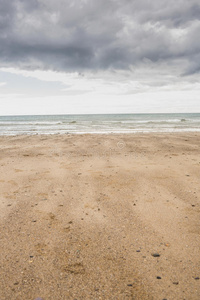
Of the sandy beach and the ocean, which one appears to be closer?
the sandy beach

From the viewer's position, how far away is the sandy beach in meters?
1.95

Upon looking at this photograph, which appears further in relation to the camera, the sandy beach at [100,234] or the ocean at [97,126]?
the ocean at [97,126]

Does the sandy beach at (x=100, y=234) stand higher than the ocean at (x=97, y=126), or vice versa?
the ocean at (x=97, y=126)

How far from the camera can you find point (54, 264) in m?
2.20

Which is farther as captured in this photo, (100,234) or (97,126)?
(97,126)

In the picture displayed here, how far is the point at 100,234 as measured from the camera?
2711 mm

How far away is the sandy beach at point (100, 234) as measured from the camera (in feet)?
6.38

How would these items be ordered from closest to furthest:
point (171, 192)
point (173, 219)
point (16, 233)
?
point (16, 233) < point (173, 219) < point (171, 192)

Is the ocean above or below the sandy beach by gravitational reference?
above

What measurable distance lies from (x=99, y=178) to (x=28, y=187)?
5.04ft

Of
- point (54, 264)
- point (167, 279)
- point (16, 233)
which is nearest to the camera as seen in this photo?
point (167, 279)

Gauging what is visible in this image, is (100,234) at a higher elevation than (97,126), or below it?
below

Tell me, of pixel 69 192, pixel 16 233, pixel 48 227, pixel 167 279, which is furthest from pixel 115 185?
pixel 167 279

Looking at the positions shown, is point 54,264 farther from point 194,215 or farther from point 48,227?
point 194,215
